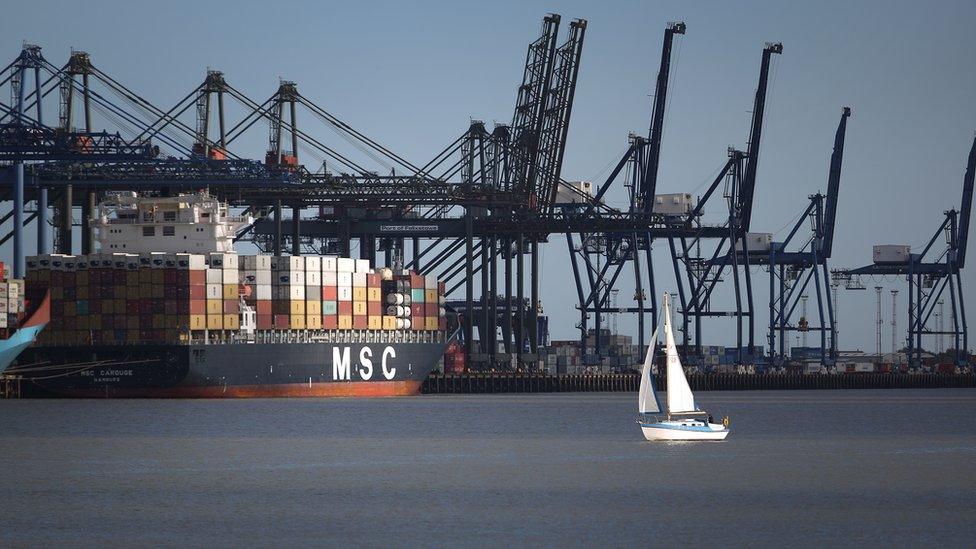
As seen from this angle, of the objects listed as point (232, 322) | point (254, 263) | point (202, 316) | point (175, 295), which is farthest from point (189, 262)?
point (254, 263)

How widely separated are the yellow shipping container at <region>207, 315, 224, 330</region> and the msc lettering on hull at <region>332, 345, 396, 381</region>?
26.1 ft

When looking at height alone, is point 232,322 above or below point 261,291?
below

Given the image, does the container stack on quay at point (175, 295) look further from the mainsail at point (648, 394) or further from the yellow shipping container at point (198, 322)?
the mainsail at point (648, 394)

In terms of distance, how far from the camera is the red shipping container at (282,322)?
101 metres

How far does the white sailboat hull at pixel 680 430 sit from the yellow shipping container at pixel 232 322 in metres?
40.4

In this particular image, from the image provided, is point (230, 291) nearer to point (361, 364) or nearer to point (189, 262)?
A: point (189, 262)

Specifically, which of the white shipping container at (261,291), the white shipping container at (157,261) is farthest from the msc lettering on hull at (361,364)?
the white shipping container at (157,261)

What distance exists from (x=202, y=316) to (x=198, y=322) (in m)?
0.42

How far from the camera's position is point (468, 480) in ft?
171

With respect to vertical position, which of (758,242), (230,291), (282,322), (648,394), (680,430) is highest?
(758,242)

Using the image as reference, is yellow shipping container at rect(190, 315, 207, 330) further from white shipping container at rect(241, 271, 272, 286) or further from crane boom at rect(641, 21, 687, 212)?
crane boom at rect(641, 21, 687, 212)

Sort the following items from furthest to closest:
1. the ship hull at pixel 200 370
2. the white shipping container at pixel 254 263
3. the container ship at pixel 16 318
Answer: the white shipping container at pixel 254 263 → the ship hull at pixel 200 370 → the container ship at pixel 16 318

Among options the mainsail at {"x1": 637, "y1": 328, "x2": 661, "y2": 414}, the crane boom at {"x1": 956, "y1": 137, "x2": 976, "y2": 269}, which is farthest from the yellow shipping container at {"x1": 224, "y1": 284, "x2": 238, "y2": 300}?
the crane boom at {"x1": 956, "y1": 137, "x2": 976, "y2": 269}

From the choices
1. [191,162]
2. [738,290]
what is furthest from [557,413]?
[738,290]
